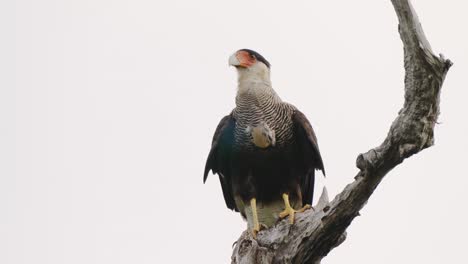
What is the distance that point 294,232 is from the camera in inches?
240

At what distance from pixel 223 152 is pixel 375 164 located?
267 centimetres

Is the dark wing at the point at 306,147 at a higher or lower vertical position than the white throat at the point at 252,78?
lower

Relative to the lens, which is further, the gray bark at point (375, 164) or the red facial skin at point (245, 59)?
the red facial skin at point (245, 59)

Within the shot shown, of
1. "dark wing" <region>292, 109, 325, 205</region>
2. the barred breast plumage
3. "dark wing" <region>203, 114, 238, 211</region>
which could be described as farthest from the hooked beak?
"dark wing" <region>292, 109, 325, 205</region>

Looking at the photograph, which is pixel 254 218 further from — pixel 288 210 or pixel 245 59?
pixel 245 59

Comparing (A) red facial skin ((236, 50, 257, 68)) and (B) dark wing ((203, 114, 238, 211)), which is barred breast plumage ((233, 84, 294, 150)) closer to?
(B) dark wing ((203, 114, 238, 211))

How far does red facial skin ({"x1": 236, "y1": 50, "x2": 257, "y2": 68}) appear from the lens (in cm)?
783

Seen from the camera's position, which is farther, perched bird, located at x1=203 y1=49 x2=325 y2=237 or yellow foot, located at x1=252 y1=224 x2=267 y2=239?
perched bird, located at x1=203 y1=49 x2=325 y2=237

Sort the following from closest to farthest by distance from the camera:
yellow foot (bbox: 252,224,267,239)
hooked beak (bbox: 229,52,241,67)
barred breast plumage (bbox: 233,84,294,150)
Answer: yellow foot (bbox: 252,224,267,239) < barred breast plumage (bbox: 233,84,294,150) < hooked beak (bbox: 229,52,241,67)

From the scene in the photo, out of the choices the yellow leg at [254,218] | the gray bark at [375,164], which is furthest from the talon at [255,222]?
the gray bark at [375,164]

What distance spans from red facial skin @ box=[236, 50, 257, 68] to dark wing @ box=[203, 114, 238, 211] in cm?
54

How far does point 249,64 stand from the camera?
788cm

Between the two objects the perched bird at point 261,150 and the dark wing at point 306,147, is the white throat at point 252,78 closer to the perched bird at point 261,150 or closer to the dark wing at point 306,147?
the perched bird at point 261,150

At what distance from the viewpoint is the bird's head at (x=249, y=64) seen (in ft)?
25.7
